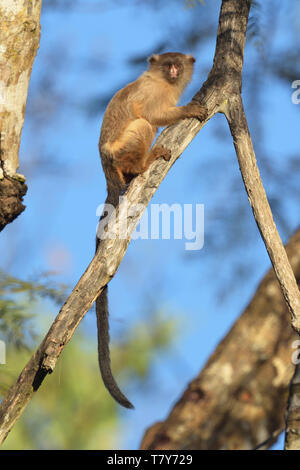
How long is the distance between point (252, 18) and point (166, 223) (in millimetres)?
1789

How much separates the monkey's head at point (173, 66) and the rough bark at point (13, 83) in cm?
220

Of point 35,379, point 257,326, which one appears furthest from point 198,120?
point 257,326

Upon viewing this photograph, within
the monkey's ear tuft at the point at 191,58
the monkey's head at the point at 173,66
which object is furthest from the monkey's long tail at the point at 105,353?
the monkey's ear tuft at the point at 191,58

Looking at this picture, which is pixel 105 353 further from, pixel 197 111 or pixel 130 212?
pixel 197 111

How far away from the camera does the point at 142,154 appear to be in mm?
5000

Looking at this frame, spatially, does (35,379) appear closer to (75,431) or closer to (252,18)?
(252,18)

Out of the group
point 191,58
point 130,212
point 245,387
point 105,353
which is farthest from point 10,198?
point 245,387

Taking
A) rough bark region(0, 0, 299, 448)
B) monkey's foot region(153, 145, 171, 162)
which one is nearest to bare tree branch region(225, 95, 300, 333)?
rough bark region(0, 0, 299, 448)

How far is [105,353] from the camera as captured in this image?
4328 mm

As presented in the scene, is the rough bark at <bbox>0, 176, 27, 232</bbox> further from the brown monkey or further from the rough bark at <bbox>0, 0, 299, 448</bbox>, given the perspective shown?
the brown monkey

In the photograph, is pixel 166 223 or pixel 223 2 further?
pixel 166 223

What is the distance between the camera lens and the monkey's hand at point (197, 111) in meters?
4.32

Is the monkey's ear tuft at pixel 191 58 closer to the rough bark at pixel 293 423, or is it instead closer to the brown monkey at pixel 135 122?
the brown monkey at pixel 135 122

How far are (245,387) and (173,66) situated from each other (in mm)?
3481
